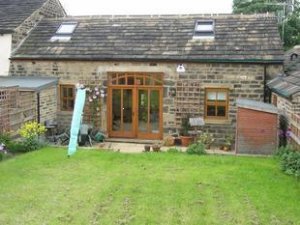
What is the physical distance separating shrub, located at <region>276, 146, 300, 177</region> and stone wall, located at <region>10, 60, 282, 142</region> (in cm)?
463

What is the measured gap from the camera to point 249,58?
18125 mm

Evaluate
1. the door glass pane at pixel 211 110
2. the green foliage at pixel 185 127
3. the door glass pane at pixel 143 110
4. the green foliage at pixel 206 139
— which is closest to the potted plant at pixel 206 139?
the green foliage at pixel 206 139

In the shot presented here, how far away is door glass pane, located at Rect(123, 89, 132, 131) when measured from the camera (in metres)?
19.5

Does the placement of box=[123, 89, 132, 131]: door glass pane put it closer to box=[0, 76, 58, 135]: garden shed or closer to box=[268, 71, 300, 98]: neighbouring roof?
box=[0, 76, 58, 135]: garden shed

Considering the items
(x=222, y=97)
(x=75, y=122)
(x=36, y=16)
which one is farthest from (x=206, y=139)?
(x=36, y=16)

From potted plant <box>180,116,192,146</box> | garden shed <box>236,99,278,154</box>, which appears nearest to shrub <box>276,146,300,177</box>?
garden shed <box>236,99,278,154</box>

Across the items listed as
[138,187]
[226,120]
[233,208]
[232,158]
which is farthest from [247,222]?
[226,120]

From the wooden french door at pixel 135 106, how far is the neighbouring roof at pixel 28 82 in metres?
2.75

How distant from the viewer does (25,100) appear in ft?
58.6

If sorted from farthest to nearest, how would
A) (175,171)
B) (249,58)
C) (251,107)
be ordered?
(249,58), (251,107), (175,171)

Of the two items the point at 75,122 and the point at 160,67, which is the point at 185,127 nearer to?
the point at 160,67

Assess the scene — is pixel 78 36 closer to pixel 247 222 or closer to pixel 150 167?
pixel 150 167

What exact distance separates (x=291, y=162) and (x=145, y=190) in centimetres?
475

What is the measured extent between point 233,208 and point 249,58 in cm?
998
